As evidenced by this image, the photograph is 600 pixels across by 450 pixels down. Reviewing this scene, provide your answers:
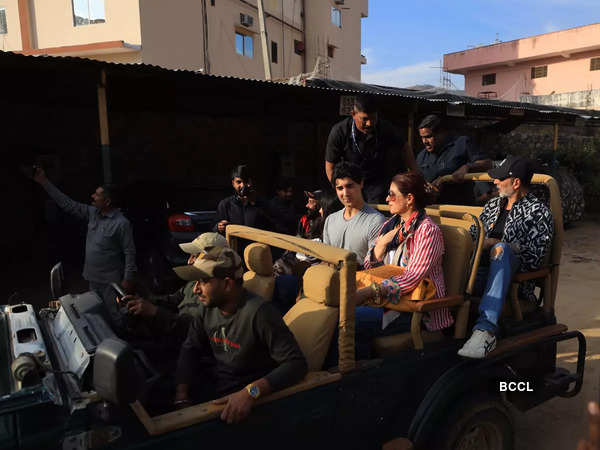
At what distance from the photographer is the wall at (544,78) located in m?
29.1

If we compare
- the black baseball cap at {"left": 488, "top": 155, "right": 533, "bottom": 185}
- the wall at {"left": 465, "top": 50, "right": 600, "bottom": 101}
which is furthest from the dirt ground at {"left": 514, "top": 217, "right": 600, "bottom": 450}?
the wall at {"left": 465, "top": 50, "right": 600, "bottom": 101}

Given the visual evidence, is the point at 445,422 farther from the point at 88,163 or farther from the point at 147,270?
the point at 88,163

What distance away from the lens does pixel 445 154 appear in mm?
5047

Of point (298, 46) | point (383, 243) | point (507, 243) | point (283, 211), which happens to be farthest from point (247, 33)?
point (507, 243)

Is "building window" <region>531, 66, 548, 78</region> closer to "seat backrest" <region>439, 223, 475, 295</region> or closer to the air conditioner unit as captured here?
the air conditioner unit

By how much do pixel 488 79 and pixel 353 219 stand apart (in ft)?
115

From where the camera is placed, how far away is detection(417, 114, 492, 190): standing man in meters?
4.93

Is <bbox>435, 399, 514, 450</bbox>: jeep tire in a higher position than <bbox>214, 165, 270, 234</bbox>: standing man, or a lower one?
lower

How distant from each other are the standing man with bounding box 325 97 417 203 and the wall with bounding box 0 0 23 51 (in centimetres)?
1591

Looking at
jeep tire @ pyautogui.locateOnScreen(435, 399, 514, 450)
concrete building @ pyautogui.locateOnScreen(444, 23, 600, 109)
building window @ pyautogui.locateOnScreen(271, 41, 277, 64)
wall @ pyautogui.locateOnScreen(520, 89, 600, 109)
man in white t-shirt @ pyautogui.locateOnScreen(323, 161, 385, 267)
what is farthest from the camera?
concrete building @ pyautogui.locateOnScreen(444, 23, 600, 109)

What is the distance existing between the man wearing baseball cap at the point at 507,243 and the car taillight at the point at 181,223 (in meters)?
3.51

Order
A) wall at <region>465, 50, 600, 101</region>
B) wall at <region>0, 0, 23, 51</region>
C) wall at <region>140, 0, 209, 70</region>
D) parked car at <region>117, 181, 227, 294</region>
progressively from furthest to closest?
wall at <region>465, 50, 600, 101</region> < wall at <region>0, 0, 23, 51</region> < wall at <region>140, 0, 209, 70</region> < parked car at <region>117, 181, 227, 294</region>

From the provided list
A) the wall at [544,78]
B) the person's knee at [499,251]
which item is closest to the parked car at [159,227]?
the person's knee at [499,251]

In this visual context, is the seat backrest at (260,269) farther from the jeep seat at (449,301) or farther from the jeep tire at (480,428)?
the jeep tire at (480,428)
